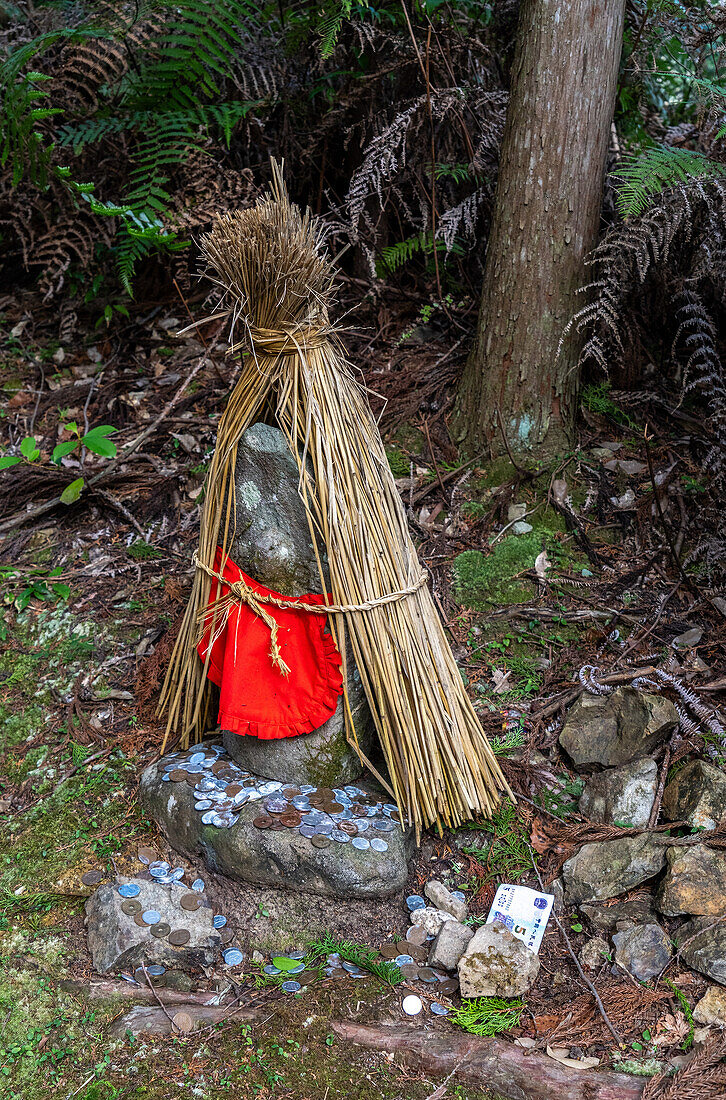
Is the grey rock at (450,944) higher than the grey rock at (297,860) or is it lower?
lower

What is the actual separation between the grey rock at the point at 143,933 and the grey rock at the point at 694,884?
1.25 metres

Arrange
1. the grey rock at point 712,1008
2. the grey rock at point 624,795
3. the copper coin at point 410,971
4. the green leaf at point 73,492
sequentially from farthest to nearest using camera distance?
the green leaf at point 73,492, the grey rock at point 624,795, the copper coin at point 410,971, the grey rock at point 712,1008

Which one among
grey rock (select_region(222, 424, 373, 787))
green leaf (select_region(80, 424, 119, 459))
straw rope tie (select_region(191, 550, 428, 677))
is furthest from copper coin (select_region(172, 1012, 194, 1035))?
green leaf (select_region(80, 424, 119, 459))

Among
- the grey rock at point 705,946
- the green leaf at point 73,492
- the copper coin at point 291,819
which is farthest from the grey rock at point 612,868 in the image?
the green leaf at point 73,492

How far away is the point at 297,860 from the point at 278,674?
1.72 ft

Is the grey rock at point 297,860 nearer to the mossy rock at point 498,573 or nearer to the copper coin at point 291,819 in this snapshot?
the copper coin at point 291,819

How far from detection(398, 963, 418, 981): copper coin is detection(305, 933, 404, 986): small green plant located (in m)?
0.02

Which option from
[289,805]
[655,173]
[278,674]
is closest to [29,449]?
[278,674]

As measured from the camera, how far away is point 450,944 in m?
2.11

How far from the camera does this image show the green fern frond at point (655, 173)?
9.01ft

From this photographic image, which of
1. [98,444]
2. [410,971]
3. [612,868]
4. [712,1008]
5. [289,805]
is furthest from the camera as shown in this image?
[98,444]

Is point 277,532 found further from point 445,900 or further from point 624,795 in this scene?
point 624,795

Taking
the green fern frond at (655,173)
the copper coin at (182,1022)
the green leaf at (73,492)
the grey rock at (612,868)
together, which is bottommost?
the copper coin at (182,1022)

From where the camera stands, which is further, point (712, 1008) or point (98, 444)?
point (98, 444)
